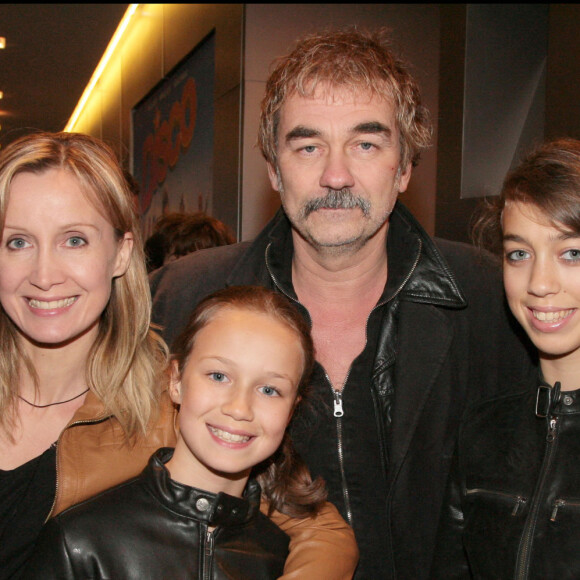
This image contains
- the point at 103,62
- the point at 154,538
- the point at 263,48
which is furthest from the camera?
the point at 103,62

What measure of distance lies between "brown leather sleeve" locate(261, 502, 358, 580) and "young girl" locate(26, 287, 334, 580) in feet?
0.10

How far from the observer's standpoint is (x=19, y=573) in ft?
5.47

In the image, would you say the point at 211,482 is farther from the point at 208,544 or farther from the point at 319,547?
the point at 319,547

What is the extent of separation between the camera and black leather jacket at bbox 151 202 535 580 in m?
2.12

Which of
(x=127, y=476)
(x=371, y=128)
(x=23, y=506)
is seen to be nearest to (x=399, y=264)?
(x=371, y=128)

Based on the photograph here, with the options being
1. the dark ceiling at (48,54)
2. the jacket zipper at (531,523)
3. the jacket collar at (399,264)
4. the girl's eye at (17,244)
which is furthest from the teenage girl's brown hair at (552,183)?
the dark ceiling at (48,54)

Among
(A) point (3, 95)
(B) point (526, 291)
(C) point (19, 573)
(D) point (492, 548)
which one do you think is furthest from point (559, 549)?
(A) point (3, 95)

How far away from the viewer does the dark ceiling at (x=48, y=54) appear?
6914 millimetres

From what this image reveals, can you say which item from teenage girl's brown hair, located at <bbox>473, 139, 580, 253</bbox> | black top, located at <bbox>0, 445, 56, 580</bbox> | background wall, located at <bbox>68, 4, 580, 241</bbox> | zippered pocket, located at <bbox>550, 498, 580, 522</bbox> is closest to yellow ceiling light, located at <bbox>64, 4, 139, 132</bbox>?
background wall, located at <bbox>68, 4, 580, 241</bbox>

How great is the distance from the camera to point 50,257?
1806mm

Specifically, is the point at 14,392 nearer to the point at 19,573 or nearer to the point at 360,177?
the point at 19,573

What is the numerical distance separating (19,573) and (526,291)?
1397mm

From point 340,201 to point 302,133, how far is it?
250mm

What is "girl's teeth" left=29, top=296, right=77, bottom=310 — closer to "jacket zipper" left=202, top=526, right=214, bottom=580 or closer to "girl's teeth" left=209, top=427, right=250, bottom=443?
"girl's teeth" left=209, top=427, right=250, bottom=443
